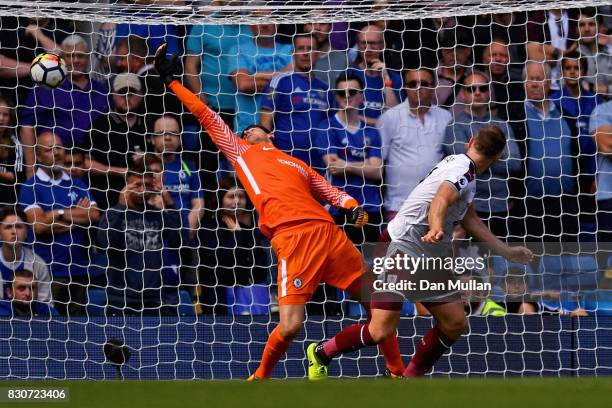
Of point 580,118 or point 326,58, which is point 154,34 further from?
point 580,118

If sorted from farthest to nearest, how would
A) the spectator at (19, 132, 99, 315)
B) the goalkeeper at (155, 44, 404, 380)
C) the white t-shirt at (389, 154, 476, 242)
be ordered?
the spectator at (19, 132, 99, 315) < the goalkeeper at (155, 44, 404, 380) < the white t-shirt at (389, 154, 476, 242)

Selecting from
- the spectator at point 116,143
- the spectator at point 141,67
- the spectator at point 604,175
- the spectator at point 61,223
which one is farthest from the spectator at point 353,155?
the spectator at point 61,223

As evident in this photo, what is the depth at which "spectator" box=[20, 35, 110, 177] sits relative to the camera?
9.59m

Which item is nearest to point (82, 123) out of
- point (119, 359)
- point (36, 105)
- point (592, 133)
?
point (36, 105)

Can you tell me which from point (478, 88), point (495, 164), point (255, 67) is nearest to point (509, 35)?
point (478, 88)

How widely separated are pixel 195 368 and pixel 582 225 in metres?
3.24

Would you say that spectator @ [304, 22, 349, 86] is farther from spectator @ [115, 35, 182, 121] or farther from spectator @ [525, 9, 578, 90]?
spectator @ [525, 9, 578, 90]

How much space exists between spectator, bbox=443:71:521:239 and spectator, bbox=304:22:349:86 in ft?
3.30

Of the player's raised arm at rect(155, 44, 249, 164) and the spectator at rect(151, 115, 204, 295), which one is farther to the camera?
the spectator at rect(151, 115, 204, 295)

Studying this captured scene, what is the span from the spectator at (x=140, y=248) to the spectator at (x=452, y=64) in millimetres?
2343

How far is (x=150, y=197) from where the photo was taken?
9391 mm

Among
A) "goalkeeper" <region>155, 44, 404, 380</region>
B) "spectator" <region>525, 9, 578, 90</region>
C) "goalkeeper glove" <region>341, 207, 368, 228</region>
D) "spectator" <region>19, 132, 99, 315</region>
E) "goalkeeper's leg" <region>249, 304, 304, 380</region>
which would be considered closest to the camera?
"goalkeeper's leg" <region>249, 304, 304, 380</region>

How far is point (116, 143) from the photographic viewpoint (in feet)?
31.3

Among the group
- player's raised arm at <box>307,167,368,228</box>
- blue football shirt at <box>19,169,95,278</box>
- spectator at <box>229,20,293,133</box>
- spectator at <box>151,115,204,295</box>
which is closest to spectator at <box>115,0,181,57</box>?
spectator at <box>229,20,293,133</box>
